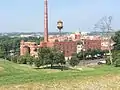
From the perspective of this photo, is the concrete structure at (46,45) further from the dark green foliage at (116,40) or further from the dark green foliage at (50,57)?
the dark green foliage at (50,57)

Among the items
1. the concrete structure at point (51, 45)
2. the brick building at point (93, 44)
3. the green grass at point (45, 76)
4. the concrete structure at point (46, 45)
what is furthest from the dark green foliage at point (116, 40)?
the green grass at point (45, 76)

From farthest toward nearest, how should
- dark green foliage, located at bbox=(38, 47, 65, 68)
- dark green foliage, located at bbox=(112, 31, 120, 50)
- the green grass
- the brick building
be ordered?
the brick building < dark green foliage, located at bbox=(112, 31, 120, 50) < dark green foliage, located at bbox=(38, 47, 65, 68) < the green grass

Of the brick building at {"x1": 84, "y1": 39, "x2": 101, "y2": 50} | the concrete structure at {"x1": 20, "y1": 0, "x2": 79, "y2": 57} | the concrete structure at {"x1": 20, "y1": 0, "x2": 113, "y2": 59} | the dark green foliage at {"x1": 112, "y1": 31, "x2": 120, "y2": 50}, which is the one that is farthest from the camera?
the brick building at {"x1": 84, "y1": 39, "x2": 101, "y2": 50}

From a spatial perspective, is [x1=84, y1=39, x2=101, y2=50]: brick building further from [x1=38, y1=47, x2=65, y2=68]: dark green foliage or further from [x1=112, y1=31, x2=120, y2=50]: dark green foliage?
[x1=38, y1=47, x2=65, y2=68]: dark green foliage

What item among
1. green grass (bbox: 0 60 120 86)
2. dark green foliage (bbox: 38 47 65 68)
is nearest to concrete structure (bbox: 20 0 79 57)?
dark green foliage (bbox: 38 47 65 68)

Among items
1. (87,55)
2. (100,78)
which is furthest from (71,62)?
(100,78)

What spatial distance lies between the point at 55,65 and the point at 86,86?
50.4 meters

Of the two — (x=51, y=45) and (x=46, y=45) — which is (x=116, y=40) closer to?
(x=51, y=45)

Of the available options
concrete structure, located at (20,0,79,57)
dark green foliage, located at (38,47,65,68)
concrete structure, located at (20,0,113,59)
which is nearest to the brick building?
concrete structure, located at (20,0,113,59)

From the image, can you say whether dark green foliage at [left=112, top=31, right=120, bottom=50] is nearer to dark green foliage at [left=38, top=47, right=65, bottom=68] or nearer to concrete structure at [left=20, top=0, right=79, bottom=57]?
concrete structure at [left=20, top=0, right=79, bottom=57]

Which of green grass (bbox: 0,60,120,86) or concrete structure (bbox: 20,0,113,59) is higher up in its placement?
green grass (bbox: 0,60,120,86)

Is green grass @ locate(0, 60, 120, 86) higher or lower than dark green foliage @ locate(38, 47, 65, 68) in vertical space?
higher

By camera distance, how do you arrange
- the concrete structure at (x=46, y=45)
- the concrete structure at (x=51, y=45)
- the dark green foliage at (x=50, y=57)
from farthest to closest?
1. the concrete structure at (x=51, y=45)
2. the concrete structure at (x=46, y=45)
3. the dark green foliage at (x=50, y=57)

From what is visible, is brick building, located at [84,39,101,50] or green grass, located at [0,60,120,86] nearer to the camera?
green grass, located at [0,60,120,86]
